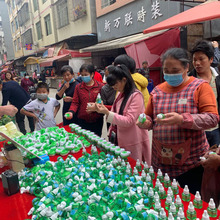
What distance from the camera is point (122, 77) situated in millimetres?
1898

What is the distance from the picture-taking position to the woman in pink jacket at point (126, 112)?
1.83 metres

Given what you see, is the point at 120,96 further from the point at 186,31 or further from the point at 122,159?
the point at 186,31

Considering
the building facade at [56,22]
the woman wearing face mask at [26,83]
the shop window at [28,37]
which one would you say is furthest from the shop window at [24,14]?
the woman wearing face mask at [26,83]

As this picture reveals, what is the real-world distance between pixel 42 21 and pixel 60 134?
1994 centimetres

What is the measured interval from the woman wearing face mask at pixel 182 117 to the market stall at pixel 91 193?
0.86 feet

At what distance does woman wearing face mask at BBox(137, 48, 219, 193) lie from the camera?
1432 mm

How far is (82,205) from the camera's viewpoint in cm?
112

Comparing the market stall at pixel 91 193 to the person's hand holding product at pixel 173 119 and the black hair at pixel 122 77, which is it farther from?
the black hair at pixel 122 77

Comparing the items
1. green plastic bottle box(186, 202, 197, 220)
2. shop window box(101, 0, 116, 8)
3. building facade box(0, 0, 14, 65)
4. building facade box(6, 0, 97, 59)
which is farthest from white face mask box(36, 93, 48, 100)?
building facade box(0, 0, 14, 65)

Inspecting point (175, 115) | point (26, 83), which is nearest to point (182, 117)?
point (175, 115)

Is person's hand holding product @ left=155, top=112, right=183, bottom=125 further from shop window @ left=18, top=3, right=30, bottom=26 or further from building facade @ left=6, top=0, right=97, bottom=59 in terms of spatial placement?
shop window @ left=18, top=3, right=30, bottom=26

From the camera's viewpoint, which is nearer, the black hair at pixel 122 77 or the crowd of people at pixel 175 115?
the crowd of people at pixel 175 115

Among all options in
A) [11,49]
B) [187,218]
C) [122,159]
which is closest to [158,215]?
[187,218]

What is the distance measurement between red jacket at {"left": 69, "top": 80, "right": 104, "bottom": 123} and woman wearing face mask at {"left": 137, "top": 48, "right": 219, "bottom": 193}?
1.36 metres
